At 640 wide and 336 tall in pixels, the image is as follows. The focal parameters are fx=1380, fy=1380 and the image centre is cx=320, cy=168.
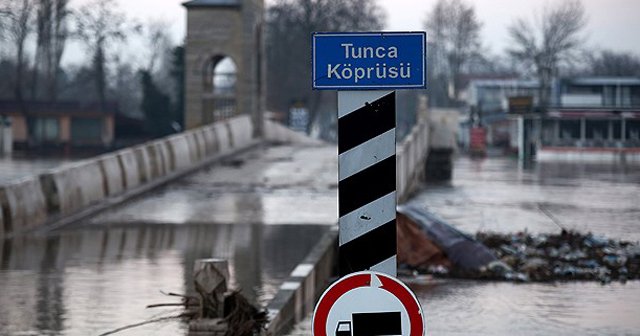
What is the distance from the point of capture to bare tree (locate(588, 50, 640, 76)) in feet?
418

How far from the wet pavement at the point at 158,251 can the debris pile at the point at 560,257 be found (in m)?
2.72

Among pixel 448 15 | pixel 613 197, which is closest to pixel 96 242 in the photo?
pixel 613 197

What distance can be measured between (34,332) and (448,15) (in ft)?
374

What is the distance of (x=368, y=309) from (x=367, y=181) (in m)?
0.82

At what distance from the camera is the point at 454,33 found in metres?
125

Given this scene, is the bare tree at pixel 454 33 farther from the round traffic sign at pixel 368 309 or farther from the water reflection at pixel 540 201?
the round traffic sign at pixel 368 309

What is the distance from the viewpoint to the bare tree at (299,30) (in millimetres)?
87475

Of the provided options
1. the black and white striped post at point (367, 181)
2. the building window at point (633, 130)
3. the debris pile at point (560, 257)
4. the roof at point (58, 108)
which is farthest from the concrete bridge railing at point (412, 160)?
the building window at point (633, 130)

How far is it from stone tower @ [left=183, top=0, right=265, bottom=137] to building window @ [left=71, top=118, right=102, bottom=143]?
20.0 meters

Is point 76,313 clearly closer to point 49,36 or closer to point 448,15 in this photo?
point 49,36

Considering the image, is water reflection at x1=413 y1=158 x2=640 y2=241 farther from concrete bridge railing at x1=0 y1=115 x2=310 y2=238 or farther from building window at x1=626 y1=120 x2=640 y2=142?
building window at x1=626 y1=120 x2=640 y2=142

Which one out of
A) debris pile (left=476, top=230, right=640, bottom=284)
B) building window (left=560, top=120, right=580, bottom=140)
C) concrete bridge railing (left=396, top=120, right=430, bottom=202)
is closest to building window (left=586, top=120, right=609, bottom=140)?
building window (left=560, top=120, right=580, bottom=140)

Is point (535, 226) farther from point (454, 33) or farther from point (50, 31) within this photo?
point (454, 33)

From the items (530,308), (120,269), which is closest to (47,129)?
(120,269)
